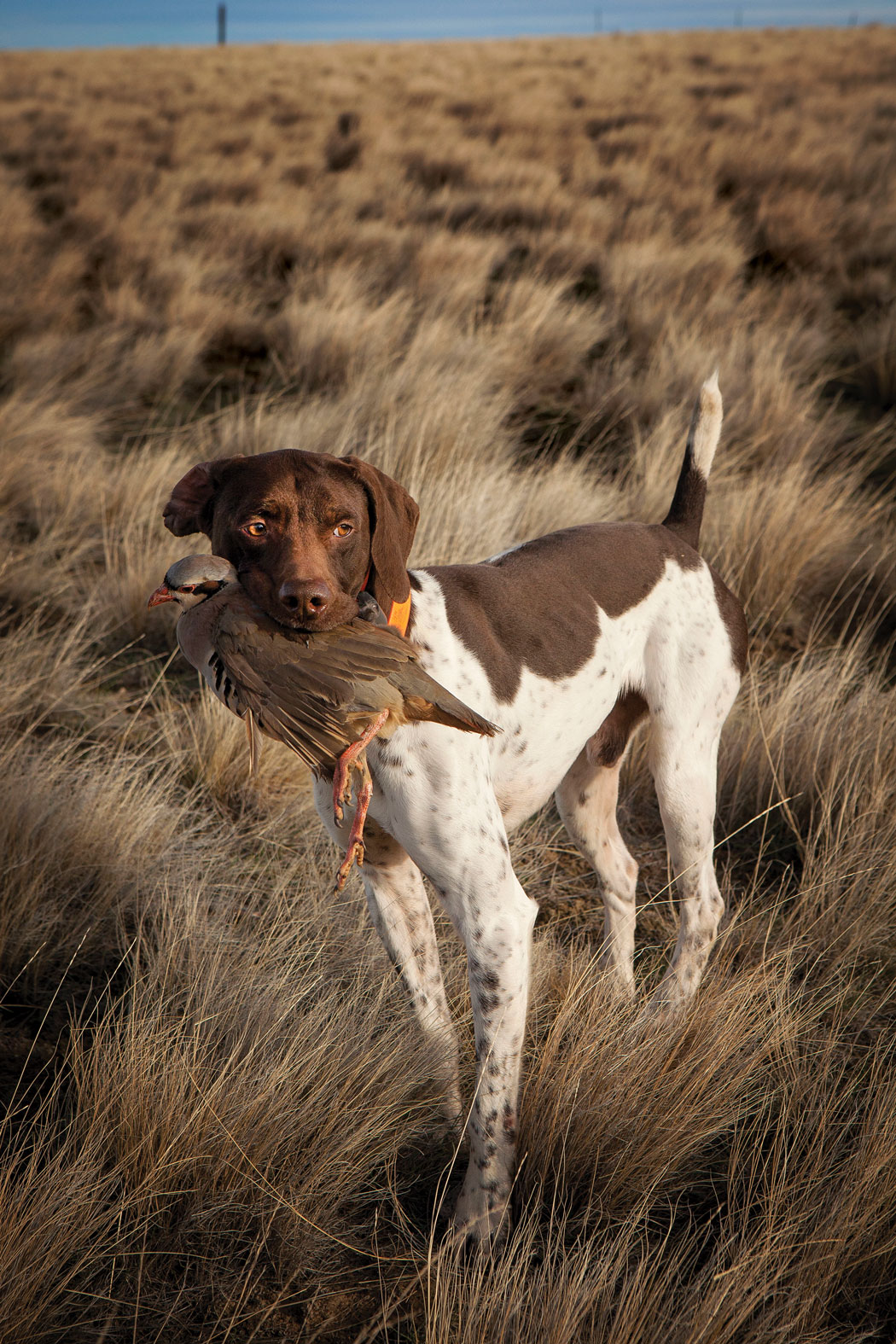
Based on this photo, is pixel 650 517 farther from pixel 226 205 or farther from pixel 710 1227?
pixel 226 205

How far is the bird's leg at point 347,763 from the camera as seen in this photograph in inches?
71.9

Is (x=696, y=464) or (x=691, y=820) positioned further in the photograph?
(x=696, y=464)

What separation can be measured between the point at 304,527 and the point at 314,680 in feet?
1.17

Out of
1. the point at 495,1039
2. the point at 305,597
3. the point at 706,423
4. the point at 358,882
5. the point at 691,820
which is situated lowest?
the point at 358,882

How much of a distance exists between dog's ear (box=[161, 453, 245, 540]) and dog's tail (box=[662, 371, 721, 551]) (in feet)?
4.61

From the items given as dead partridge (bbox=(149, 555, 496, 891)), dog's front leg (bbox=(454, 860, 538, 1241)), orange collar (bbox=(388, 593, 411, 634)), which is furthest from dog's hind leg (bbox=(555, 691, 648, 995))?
dead partridge (bbox=(149, 555, 496, 891))

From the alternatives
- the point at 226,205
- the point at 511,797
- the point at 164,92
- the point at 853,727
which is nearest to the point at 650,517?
the point at 853,727

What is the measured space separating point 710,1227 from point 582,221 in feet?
34.0

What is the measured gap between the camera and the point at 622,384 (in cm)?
684

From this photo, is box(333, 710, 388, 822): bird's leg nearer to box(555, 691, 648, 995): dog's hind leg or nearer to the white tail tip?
box(555, 691, 648, 995): dog's hind leg

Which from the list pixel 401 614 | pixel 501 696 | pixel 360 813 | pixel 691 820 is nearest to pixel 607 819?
pixel 691 820

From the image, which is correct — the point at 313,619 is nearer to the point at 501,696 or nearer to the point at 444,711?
the point at 444,711

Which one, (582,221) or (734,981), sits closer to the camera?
(734,981)

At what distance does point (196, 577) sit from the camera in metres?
1.90
